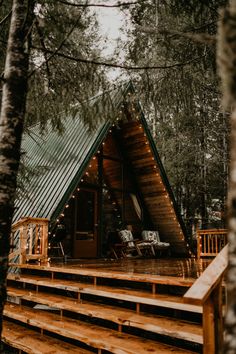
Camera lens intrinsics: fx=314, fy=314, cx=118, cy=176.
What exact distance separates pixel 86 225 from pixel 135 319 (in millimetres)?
6062

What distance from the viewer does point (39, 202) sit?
23.6 feet

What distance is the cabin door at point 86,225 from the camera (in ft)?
29.3

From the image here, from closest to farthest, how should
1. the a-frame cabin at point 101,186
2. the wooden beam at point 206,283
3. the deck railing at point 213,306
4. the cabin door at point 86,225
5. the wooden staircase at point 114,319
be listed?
the wooden beam at point 206,283
the deck railing at point 213,306
the wooden staircase at point 114,319
the a-frame cabin at point 101,186
the cabin door at point 86,225

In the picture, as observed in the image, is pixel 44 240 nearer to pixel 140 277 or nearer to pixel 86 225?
pixel 140 277

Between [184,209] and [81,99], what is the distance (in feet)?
43.2

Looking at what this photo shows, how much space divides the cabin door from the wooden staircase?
356 cm

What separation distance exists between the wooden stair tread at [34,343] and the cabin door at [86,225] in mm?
4649

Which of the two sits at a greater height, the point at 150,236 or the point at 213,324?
the point at 150,236

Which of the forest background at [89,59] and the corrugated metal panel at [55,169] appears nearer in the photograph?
the forest background at [89,59]

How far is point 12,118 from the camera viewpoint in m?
2.55

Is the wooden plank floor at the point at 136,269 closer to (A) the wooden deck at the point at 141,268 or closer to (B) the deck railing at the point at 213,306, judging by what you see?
(A) the wooden deck at the point at 141,268

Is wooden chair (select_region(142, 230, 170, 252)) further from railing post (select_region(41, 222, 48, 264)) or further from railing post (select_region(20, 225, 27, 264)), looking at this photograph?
railing post (select_region(20, 225, 27, 264))

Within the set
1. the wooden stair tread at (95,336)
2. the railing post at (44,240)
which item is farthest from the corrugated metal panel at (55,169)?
the wooden stair tread at (95,336)

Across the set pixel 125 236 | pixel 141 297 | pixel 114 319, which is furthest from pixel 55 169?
pixel 114 319
